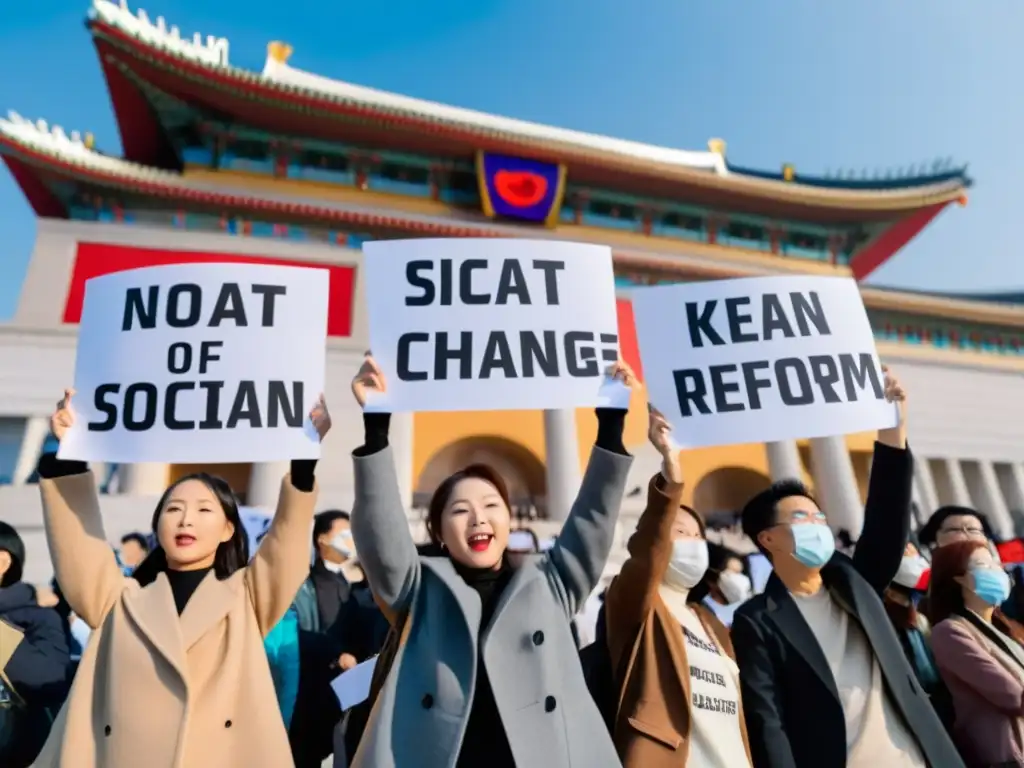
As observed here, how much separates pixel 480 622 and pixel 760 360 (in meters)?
1.45

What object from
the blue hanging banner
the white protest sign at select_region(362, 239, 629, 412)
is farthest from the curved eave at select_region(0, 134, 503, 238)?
the white protest sign at select_region(362, 239, 629, 412)

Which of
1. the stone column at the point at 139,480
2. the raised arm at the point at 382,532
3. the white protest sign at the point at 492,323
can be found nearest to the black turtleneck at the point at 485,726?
the raised arm at the point at 382,532

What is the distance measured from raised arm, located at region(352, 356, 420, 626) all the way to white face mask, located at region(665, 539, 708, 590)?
0.91 m

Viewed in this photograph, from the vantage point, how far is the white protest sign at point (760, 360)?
2.27 m

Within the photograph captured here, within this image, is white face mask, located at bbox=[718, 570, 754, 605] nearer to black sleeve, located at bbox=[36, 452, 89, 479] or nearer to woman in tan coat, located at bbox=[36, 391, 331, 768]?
woman in tan coat, located at bbox=[36, 391, 331, 768]

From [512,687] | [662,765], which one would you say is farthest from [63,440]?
[662,765]

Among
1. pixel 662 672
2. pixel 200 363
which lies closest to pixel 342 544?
pixel 200 363

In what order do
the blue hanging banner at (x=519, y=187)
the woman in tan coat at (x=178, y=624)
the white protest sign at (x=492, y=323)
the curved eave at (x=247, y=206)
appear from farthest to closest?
1. the blue hanging banner at (x=519, y=187)
2. the curved eave at (x=247, y=206)
3. the white protest sign at (x=492, y=323)
4. the woman in tan coat at (x=178, y=624)

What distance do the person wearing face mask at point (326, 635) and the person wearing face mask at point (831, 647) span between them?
5.02 feet

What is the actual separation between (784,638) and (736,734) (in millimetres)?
295

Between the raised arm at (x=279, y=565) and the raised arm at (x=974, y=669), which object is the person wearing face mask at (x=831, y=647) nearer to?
the raised arm at (x=974, y=669)

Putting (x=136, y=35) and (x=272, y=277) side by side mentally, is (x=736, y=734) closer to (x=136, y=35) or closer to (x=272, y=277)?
(x=272, y=277)

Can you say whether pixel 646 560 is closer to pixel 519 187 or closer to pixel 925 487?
pixel 519 187

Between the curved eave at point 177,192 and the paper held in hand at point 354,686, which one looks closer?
the paper held in hand at point 354,686
